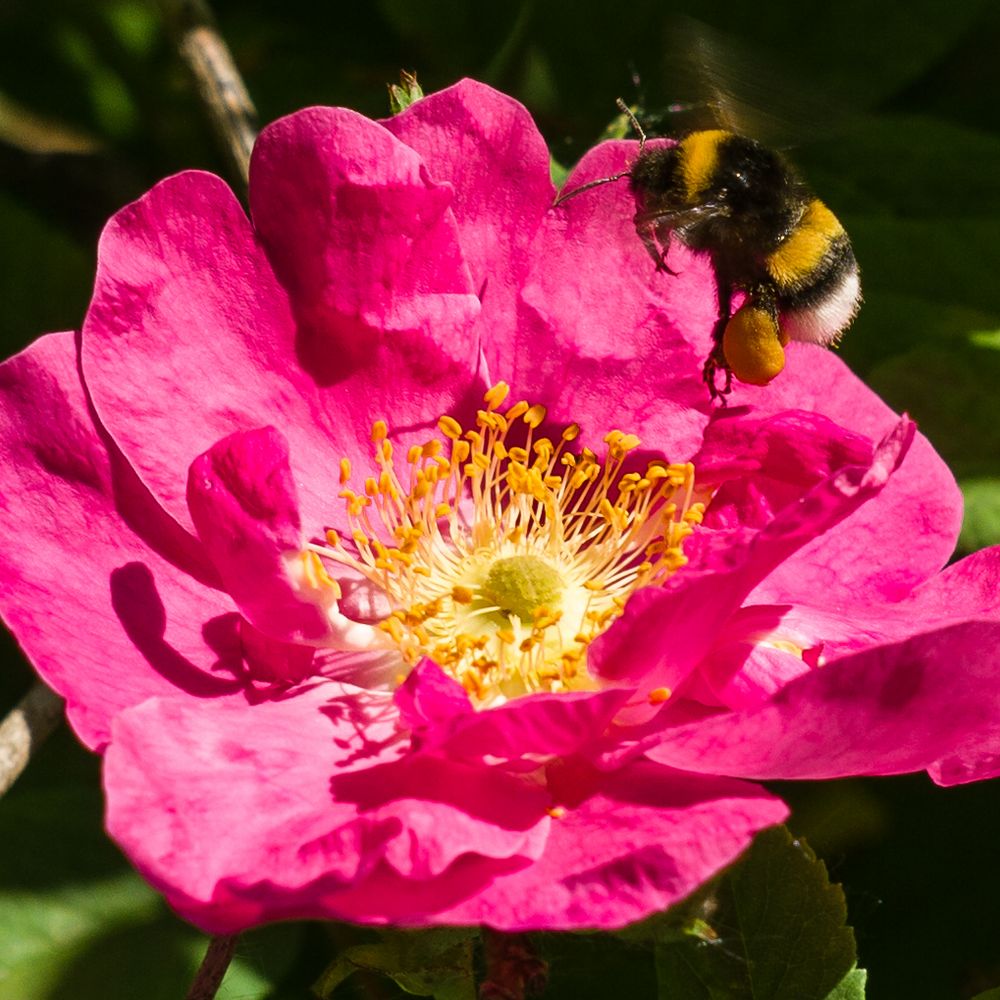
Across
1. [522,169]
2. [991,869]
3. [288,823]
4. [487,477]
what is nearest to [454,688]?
[288,823]

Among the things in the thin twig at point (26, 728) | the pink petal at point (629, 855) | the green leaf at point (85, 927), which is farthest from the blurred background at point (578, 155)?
the pink petal at point (629, 855)

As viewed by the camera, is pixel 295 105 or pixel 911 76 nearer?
pixel 911 76

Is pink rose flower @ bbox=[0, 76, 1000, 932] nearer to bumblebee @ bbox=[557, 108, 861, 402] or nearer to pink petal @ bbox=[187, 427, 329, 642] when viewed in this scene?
pink petal @ bbox=[187, 427, 329, 642]

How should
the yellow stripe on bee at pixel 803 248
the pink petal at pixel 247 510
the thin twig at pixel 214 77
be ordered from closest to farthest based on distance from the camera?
the pink petal at pixel 247 510 < the yellow stripe on bee at pixel 803 248 < the thin twig at pixel 214 77

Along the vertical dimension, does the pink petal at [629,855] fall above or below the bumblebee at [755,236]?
below

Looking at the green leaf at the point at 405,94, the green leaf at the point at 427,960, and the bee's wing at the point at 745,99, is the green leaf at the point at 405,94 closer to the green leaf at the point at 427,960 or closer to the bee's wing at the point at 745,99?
the bee's wing at the point at 745,99

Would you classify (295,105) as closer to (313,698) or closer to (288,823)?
(313,698)

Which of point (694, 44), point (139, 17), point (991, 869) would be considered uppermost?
point (694, 44)

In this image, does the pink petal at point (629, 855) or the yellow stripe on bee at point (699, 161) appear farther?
the yellow stripe on bee at point (699, 161)

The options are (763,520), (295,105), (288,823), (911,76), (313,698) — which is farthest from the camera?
(295,105)
